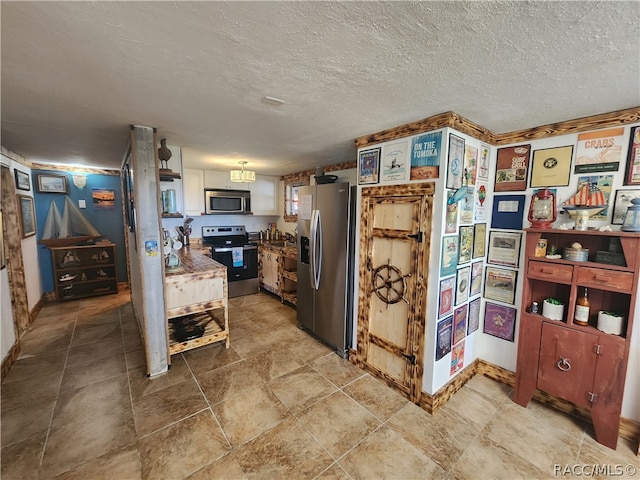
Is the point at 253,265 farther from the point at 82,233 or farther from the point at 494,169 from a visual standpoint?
the point at 494,169

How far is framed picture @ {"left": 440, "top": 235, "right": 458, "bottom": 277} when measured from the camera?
6.70 ft

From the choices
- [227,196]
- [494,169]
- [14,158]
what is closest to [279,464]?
[494,169]

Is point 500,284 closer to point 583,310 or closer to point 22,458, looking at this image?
point 583,310

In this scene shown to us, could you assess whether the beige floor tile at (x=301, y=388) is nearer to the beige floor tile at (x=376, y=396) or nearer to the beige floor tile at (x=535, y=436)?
the beige floor tile at (x=376, y=396)

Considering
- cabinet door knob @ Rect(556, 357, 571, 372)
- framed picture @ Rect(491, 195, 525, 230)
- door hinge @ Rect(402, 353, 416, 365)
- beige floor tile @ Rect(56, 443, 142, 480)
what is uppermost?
framed picture @ Rect(491, 195, 525, 230)

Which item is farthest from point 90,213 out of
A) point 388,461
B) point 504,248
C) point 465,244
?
point 504,248

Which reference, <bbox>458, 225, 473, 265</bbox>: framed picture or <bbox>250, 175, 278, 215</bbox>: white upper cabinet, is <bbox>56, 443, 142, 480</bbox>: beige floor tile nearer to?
<bbox>458, 225, 473, 265</bbox>: framed picture

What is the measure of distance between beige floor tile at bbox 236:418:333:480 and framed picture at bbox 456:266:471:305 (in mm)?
1568

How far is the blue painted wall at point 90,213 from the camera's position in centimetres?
415

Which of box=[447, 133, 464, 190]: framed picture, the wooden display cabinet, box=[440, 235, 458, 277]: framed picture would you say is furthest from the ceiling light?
the wooden display cabinet

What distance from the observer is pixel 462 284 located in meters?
2.29

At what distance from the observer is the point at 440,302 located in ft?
6.79

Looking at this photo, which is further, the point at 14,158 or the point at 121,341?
the point at 14,158

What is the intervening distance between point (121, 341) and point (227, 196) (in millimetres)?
2602
